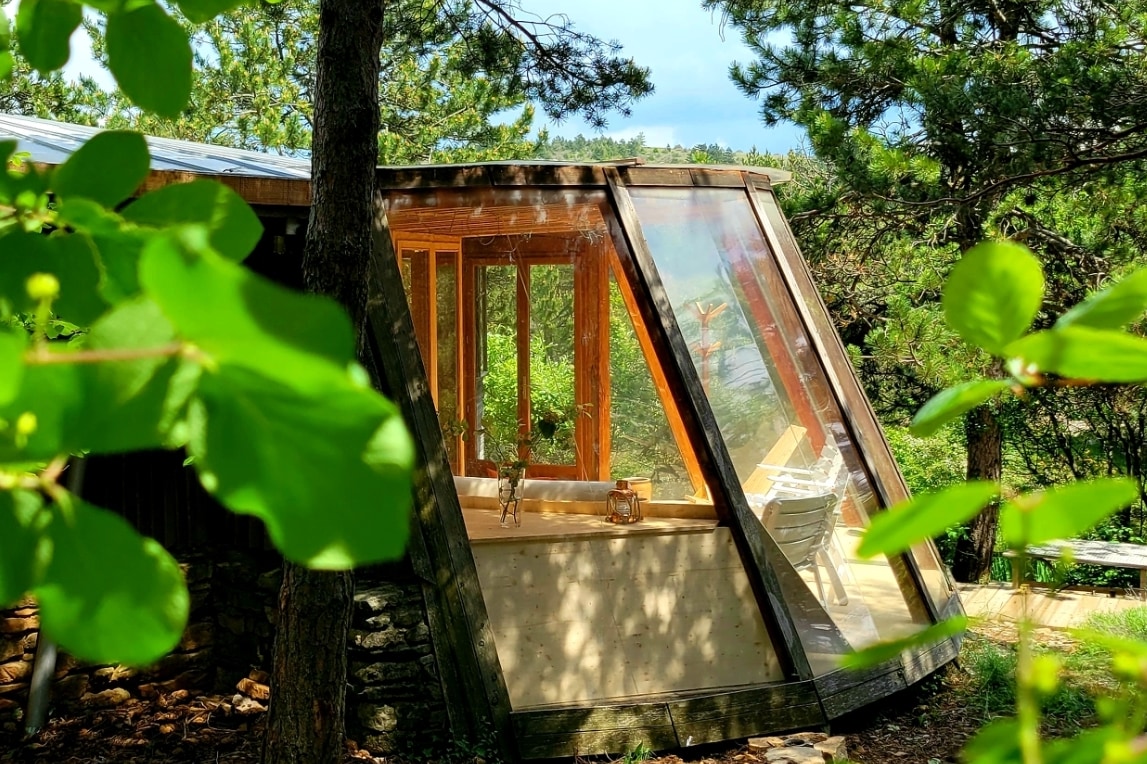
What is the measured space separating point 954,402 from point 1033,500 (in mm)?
73

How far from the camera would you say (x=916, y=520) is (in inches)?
11.8

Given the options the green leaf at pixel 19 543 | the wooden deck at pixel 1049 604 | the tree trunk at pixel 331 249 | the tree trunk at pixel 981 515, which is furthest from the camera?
the tree trunk at pixel 981 515

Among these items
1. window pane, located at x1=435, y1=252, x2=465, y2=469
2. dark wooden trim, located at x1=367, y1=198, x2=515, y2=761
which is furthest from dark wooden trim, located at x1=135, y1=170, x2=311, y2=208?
window pane, located at x1=435, y1=252, x2=465, y2=469

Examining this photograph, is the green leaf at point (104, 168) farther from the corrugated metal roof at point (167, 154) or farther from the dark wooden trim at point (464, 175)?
the dark wooden trim at point (464, 175)

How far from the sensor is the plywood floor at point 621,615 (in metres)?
4.53

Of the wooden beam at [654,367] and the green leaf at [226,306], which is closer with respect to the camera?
the green leaf at [226,306]

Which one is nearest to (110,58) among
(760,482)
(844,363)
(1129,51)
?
(760,482)

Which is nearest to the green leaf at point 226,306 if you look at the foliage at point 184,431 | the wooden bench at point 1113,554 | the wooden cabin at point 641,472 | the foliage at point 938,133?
the foliage at point 184,431

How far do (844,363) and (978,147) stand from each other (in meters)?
2.35

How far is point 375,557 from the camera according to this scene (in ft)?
0.82

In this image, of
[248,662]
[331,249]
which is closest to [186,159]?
[248,662]

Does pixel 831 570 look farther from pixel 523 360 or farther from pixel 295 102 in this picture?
pixel 295 102

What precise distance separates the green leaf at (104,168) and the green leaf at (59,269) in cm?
4

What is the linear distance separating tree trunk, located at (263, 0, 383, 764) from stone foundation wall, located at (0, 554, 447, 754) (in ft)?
3.51
